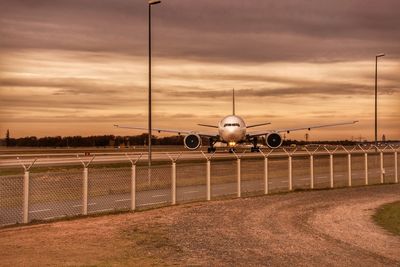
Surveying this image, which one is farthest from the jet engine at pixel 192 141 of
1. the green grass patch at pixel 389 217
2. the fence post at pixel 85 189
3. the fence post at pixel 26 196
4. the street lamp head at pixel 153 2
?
the fence post at pixel 26 196

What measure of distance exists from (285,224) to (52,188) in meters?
11.9

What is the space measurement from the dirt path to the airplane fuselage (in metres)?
33.4

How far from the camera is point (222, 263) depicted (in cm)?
991

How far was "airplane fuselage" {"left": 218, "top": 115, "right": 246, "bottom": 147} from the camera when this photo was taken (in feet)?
170

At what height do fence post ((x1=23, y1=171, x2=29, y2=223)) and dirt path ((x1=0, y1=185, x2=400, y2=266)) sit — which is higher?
fence post ((x1=23, y1=171, x2=29, y2=223))

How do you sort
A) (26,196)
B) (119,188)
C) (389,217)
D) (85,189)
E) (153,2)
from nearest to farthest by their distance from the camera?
(26,196)
(85,189)
(389,217)
(119,188)
(153,2)

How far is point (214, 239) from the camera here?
12.4m

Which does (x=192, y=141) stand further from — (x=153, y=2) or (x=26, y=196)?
(x=26, y=196)

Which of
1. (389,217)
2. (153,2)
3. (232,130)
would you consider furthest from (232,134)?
(389,217)

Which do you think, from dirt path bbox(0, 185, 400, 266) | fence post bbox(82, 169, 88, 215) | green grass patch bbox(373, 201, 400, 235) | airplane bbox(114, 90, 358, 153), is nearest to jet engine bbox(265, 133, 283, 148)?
airplane bbox(114, 90, 358, 153)

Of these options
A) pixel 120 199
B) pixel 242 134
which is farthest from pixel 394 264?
pixel 242 134

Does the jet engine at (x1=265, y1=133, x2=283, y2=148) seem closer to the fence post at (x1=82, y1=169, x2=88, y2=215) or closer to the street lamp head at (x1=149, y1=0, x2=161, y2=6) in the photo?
the street lamp head at (x1=149, y1=0, x2=161, y2=6)

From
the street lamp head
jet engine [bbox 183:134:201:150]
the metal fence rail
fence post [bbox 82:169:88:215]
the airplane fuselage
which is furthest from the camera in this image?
jet engine [bbox 183:134:201:150]

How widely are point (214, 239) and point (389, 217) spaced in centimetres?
664
